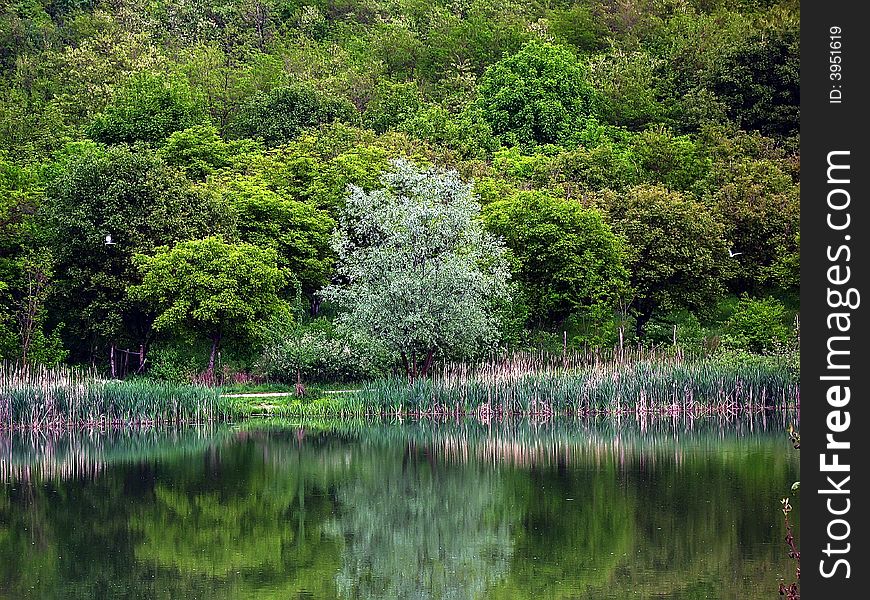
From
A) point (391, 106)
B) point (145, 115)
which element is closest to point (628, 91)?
point (391, 106)

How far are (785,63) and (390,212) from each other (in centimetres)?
2852

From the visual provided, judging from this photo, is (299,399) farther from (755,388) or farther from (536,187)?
(536,187)

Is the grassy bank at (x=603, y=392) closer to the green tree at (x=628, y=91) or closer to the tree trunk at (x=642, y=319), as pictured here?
the tree trunk at (x=642, y=319)

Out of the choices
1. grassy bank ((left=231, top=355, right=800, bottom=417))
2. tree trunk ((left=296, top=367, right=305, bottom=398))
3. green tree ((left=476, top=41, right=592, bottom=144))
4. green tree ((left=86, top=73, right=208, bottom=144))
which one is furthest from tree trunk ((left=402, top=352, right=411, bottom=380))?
green tree ((left=476, top=41, right=592, bottom=144))

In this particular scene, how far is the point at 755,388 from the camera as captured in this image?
35.0 meters

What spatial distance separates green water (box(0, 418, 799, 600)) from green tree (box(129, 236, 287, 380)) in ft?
33.9

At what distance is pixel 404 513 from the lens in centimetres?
2136

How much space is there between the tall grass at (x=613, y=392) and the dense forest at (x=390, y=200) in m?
3.64

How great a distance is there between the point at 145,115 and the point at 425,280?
23.1m

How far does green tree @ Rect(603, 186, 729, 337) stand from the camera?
4641 cm

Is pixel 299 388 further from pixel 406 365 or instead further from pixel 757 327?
pixel 757 327

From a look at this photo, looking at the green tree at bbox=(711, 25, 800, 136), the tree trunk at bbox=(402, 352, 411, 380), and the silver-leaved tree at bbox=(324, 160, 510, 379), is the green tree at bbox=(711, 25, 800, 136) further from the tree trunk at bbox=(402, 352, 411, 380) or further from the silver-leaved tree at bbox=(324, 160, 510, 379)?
the tree trunk at bbox=(402, 352, 411, 380)

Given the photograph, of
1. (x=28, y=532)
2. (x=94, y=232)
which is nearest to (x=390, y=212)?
(x=94, y=232)

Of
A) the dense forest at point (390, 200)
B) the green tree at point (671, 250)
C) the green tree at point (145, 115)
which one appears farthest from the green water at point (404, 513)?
the green tree at point (145, 115)
